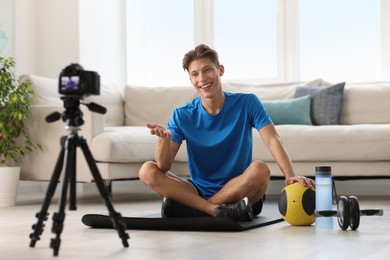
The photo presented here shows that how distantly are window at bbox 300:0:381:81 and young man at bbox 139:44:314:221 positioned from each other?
2.98 m

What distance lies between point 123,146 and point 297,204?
1.87m

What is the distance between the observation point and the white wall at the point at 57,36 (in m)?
6.12

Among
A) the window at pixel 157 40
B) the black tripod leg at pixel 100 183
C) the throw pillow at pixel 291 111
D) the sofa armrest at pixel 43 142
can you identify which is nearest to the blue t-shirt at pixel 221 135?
the black tripod leg at pixel 100 183

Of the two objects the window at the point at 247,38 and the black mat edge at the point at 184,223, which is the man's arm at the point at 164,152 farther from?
the window at the point at 247,38

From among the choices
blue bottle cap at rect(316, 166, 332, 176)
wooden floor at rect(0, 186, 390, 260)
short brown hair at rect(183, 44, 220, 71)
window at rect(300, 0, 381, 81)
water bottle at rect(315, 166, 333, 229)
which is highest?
window at rect(300, 0, 381, 81)

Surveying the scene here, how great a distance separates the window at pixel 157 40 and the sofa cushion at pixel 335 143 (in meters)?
2.09

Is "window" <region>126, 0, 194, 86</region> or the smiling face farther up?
"window" <region>126, 0, 194, 86</region>

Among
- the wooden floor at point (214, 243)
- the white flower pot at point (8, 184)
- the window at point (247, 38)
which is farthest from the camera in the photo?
the window at point (247, 38)

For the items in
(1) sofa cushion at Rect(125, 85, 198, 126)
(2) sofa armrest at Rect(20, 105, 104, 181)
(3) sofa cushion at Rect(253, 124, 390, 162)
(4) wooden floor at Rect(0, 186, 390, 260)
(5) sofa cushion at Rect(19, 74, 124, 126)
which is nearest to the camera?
(4) wooden floor at Rect(0, 186, 390, 260)

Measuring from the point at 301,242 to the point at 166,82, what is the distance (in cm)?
421

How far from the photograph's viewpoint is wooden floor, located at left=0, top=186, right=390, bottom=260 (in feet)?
7.72

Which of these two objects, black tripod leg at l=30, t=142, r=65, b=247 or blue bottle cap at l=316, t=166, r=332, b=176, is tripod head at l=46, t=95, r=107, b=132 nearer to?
black tripod leg at l=30, t=142, r=65, b=247

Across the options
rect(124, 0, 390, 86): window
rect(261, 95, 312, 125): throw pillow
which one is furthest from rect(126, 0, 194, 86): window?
rect(261, 95, 312, 125): throw pillow

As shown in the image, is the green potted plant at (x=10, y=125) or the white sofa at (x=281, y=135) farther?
the green potted plant at (x=10, y=125)
